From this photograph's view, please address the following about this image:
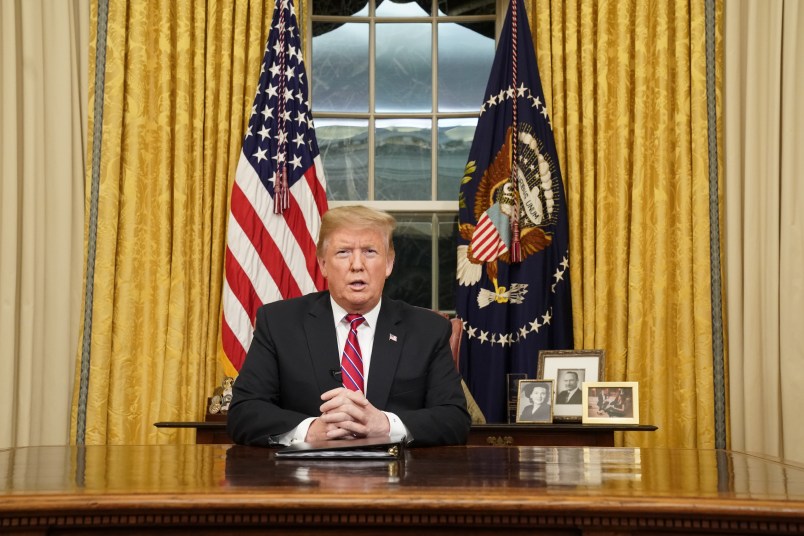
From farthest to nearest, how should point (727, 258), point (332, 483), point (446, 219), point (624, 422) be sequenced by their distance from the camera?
point (446, 219) < point (727, 258) < point (624, 422) < point (332, 483)

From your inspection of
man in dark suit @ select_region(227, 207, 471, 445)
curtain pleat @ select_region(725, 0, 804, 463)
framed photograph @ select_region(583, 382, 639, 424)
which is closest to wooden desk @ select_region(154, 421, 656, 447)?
framed photograph @ select_region(583, 382, 639, 424)

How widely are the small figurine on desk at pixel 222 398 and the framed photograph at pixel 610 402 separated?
1.47 metres

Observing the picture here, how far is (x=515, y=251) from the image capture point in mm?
4277

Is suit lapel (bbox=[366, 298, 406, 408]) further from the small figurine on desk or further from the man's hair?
the small figurine on desk

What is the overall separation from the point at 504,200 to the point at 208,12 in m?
1.66

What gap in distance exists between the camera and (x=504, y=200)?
4.34m

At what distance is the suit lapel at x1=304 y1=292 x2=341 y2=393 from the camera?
2541mm

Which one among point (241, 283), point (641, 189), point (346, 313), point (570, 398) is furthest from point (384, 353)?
point (641, 189)

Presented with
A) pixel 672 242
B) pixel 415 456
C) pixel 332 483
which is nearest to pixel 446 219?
pixel 672 242

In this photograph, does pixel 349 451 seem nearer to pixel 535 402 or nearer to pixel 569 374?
pixel 535 402

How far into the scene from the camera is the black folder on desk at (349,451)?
1.85 meters

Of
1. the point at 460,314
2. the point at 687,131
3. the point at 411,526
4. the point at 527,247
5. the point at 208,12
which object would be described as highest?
the point at 208,12

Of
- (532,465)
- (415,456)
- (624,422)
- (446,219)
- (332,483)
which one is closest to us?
(332,483)

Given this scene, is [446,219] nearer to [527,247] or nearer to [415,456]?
[527,247]
